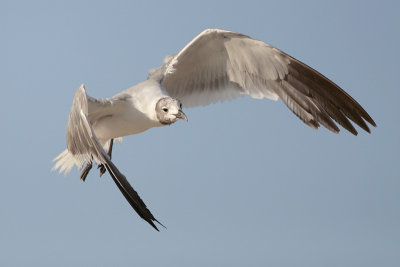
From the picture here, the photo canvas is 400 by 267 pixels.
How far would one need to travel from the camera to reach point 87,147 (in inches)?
171

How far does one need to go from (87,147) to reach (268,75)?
5.74 feet

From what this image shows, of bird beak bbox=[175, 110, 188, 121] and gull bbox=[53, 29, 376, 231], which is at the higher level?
gull bbox=[53, 29, 376, 231]

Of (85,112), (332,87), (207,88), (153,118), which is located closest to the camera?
(85,112)

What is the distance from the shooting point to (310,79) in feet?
17.2

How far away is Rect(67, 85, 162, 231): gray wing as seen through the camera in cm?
379

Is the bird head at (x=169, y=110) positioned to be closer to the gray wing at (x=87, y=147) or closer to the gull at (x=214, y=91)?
the gull at (x=214, y=91)

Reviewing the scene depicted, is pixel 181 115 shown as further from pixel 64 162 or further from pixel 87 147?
pixel 64 162

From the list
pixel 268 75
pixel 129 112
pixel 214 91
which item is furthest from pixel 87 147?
pixel 268 75

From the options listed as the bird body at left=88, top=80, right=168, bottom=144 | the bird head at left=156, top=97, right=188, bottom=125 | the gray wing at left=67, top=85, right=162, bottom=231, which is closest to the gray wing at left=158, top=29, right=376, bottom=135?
the bird body at left=88, top=80, right=168, bottom=144

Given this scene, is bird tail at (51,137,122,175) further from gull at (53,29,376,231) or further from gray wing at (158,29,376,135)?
gray wing at (158,29,376,135)

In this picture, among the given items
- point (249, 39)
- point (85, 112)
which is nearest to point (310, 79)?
point (249, 39)

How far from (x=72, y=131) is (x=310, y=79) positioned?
200 cm

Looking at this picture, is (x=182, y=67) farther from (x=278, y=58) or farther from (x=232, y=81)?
(x=278, y=58)

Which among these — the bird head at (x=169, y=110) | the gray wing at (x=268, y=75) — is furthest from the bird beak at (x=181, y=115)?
the gray wing at (x=268, y=75)
